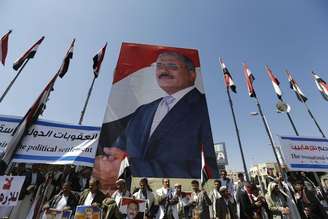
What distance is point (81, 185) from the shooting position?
21.5 feet

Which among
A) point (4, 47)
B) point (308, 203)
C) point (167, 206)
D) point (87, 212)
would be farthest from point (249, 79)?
point (4, 47)

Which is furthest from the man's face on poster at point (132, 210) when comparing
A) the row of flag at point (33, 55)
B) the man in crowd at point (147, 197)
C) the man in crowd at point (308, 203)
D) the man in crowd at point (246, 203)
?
the row of flag at point (33, 55)

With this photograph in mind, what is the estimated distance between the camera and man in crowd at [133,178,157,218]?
203 inches

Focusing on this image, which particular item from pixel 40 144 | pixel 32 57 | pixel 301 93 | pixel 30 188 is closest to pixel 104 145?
pixel 40 144

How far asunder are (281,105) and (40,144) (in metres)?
11.4

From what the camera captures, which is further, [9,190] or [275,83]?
[275,83]

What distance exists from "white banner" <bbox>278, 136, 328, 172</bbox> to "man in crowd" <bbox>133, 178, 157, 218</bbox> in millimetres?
4798

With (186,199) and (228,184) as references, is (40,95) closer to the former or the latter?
(186,199)

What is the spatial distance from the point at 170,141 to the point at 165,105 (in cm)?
204

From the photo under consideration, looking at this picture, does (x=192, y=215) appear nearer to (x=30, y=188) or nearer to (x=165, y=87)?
(x=30, y=188)

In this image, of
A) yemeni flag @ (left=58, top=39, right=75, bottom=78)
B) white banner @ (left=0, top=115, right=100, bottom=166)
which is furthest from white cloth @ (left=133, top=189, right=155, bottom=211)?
yemeni flag @ (left=58, top=39, right=75, bottom=78)

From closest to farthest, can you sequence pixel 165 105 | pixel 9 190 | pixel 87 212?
pixel 87 212 < pixel 9 190 < pixel 165 105

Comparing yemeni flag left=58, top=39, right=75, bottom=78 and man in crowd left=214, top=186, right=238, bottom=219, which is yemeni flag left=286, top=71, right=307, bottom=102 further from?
yemeni flag left=58, top=39, right=75, bottom=78

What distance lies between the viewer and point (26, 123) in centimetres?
623
